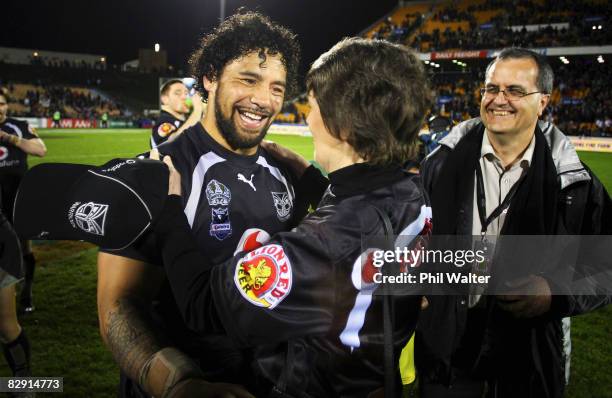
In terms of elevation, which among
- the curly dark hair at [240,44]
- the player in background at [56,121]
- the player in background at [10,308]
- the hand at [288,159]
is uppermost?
the player in background at [56,121]

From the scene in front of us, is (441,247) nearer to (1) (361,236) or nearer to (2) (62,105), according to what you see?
(1) (361,236)

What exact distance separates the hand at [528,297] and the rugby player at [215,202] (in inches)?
40.5

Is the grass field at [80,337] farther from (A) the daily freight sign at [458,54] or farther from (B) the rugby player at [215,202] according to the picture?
(A) the daily freight sign at [458,54]

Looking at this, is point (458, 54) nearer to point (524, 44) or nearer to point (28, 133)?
point (524, 44)

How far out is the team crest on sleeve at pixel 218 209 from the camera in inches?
78.6

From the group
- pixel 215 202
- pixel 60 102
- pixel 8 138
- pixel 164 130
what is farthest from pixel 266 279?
pixel 60 102

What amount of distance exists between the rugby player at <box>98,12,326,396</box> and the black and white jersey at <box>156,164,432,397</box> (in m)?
0.20

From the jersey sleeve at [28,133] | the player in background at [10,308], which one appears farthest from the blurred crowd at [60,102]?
the player in background at [10,308]

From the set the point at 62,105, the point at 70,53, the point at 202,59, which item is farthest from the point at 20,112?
the point at 202,59

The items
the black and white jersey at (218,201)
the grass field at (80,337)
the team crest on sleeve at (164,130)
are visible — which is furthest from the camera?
the team crest on sleeve at (164,130)

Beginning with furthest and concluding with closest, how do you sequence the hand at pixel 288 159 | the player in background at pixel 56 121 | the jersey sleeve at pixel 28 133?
the player in background at pixel 56 121 → the jersey sleeve at pixel 28 133 → the hand at pixel 288 159

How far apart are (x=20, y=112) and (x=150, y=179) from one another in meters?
41.4

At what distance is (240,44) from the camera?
2328 millimetres

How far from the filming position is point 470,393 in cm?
253
